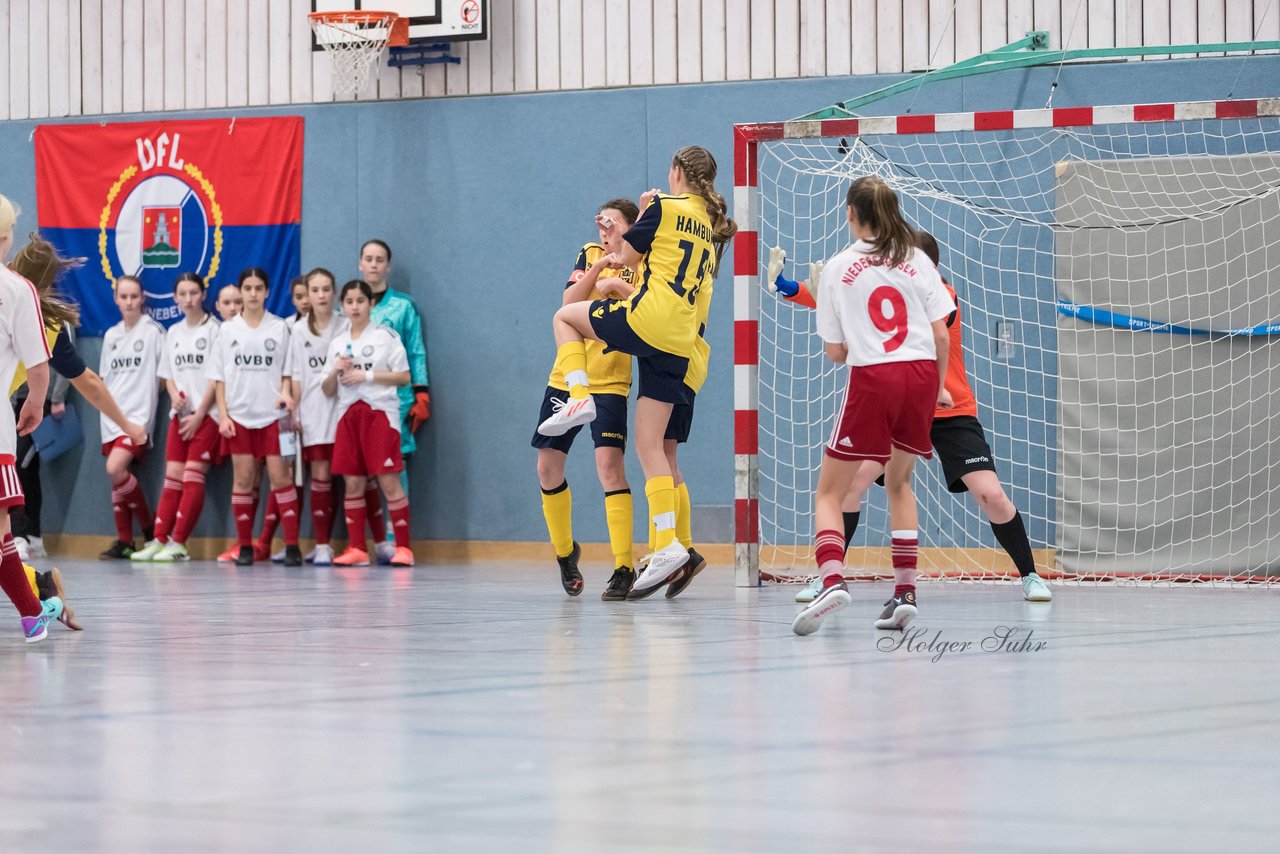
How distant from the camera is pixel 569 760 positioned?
10.8 ft

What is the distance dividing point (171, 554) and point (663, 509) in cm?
556

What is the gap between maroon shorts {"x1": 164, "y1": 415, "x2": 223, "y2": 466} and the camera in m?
11.9

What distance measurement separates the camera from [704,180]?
24.5ft

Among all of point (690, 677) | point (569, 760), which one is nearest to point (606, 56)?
point (690, 677)

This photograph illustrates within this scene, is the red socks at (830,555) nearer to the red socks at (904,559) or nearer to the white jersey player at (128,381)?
the red socks at (904,559)

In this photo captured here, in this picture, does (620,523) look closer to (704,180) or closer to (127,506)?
(704,180)

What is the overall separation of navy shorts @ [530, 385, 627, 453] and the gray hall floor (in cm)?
127

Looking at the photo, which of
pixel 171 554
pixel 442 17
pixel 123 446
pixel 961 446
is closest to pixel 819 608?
pixel 961 446

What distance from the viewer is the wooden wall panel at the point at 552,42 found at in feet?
33.5

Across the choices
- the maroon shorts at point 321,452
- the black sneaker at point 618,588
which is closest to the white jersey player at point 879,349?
the black sneaker at point 618,588

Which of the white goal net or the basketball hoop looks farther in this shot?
the basketball hoop

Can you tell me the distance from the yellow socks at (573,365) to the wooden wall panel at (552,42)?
4009 millimetres

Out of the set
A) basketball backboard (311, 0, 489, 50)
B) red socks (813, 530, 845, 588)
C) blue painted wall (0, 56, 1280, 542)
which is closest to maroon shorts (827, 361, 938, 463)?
red socks (813, 530, 845, 588)

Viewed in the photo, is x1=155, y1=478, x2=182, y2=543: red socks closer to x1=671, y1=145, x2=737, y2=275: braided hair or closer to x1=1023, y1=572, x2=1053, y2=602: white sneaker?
x1=671, y1=145, x2=737, y2=275: braided hair
